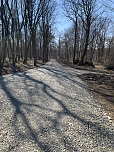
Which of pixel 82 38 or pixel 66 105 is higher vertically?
pixel 82 38

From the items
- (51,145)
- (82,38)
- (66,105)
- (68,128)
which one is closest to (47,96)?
(66,105)

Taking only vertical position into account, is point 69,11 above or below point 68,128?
above

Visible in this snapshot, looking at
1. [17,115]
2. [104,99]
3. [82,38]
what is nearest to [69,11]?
[82,38]

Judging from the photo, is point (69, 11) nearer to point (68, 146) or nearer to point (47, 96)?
point (47, 96)

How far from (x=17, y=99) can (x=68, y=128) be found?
8.04ft

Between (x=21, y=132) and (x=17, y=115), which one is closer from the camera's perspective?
(x=21, y=132)

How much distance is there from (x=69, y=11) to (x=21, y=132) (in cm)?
2049

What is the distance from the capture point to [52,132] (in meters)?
2.54

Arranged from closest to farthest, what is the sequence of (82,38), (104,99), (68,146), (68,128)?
1. (68,146)
2. (68,128)
3. (104,99)
4. (82,38)

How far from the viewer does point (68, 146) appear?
2162 millimetres

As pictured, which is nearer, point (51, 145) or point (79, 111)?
point (51, 145)

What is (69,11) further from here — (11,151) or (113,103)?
(11,151)

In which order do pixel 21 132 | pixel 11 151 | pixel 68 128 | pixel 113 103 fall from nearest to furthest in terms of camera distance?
pixel 11 151 < pixel 21 132 < pixel 68 128 < pixel 113 103

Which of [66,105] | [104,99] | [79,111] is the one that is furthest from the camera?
[104,99]
